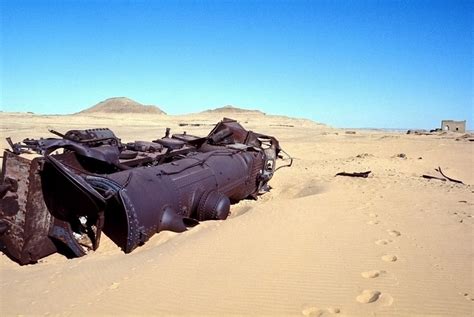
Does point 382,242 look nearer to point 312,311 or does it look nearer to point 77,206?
point 312,311

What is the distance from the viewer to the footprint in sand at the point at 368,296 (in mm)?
3479

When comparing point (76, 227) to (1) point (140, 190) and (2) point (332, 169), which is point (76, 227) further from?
(2) point (332, 169)

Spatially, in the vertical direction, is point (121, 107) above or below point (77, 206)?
above

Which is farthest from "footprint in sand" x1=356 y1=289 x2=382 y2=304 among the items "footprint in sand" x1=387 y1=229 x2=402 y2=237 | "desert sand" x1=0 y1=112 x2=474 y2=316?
"footprint in sand" x1=387 y1=229 x2=402 y2=237

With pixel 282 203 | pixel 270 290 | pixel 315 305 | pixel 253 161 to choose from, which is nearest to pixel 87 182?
pixel 270 290

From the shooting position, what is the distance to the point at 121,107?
62.2m

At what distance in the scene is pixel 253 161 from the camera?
8.72 m

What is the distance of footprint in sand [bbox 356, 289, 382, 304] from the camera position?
3479 millimetres

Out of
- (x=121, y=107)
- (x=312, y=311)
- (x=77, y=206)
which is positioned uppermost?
(x=121, y=107)

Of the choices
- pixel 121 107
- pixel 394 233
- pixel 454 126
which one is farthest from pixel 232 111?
pixel 394 233

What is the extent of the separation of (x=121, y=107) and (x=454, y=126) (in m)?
46.8

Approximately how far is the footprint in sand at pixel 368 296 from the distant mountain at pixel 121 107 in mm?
59151

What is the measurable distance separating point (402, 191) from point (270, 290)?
6.33 metres

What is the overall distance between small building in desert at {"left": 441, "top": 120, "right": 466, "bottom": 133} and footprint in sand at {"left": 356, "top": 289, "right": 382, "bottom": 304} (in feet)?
152
